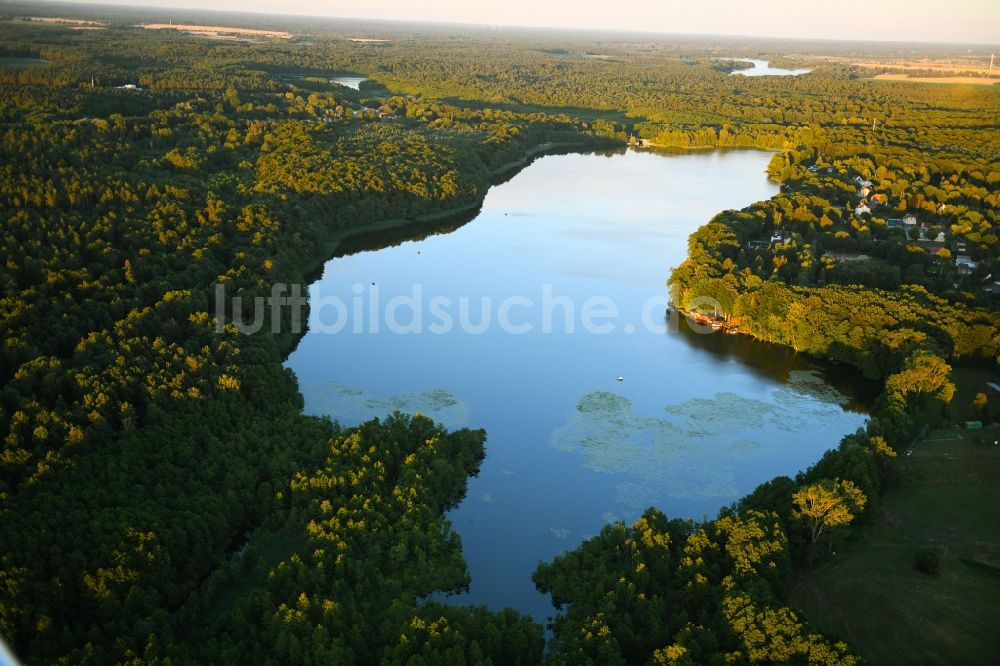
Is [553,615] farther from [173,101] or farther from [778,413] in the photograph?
[173,101]

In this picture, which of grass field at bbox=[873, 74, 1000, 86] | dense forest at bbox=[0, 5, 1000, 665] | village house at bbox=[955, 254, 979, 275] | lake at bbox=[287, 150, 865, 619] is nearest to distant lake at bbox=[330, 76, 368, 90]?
dense forest at bbox=[0, 5, 1000, 665]

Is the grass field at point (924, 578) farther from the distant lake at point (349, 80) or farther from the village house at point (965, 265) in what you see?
the distant lake at point (349, 80)

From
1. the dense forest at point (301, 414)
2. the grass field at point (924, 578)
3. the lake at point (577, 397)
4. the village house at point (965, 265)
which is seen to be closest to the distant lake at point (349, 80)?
the dense forest at point (301, 414)

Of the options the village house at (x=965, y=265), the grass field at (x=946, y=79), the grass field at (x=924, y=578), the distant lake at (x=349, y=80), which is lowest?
the grass field at (x=924, y=578)

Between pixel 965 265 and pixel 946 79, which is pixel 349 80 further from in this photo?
pixel 946 79

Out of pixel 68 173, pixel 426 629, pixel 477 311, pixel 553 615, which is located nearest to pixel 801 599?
pixel 553 615

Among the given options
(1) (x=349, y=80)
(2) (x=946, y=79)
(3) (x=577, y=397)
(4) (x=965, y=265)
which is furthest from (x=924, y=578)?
(2) (x=946, y=79)
